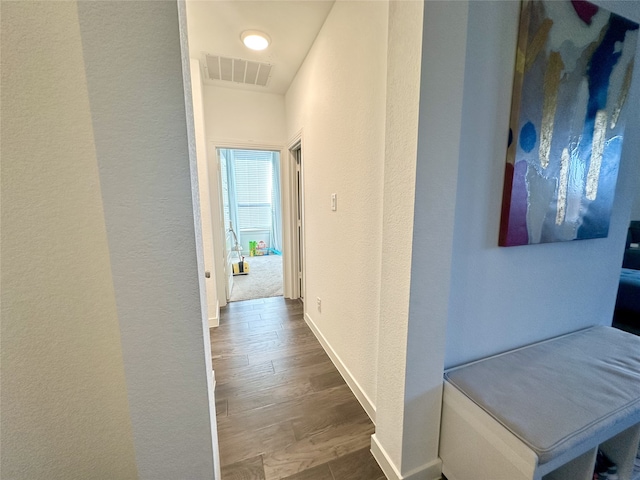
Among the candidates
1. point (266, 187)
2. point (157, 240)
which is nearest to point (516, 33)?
point (157, 240)

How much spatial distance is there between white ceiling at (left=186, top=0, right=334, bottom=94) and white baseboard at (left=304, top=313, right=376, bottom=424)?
2.53 metres

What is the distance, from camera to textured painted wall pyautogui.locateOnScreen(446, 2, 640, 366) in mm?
1006

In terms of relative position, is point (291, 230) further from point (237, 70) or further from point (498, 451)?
point (498, 451)

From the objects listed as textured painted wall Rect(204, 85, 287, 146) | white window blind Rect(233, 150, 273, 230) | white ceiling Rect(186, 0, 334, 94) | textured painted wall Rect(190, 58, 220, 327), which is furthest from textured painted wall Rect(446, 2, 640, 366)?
white window blind Rect(233, 150, 273, 230)

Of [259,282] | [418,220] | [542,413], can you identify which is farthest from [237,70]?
[542,413]

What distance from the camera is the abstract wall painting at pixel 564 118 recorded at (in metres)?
1.03

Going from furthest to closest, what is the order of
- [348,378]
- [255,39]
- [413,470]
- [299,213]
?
1. [299,213]
2. [255,39]
3. [348,378]
4. [413,470]

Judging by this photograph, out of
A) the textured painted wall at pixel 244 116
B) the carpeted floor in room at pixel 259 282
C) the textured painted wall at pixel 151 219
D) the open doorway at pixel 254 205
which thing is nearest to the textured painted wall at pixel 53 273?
the textured painted wall at pixel 151 219

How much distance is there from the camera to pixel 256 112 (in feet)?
9.34

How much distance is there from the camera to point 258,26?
5.88 ft

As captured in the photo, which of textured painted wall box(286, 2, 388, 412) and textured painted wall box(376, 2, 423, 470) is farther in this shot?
textured painted wall box(286, 2, 388, 412)

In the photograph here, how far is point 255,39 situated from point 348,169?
4.53 ft

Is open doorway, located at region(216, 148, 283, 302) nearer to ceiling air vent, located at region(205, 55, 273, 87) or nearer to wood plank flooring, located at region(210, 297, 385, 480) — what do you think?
ceiling air vent, located at region(205, 55, 273, 87)

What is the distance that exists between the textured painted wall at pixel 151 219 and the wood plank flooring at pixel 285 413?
29.5 inches
